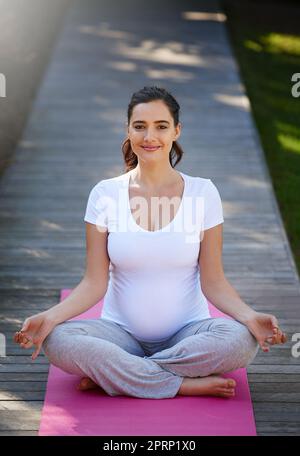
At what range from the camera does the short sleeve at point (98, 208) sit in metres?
3.47

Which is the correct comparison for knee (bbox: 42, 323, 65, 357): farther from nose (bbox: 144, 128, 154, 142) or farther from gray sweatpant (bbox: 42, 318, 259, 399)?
nose (bbox: 144, 128, 154, 142)

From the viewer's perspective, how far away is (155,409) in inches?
128

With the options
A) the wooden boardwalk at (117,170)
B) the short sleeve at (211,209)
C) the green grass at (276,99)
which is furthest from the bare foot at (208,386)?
the green grass at (276,99)

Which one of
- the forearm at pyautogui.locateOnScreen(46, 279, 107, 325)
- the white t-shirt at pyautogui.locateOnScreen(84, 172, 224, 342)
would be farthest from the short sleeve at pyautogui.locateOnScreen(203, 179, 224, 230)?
the forearm at pyautogui.locateOnScreen(46, 279, 107, 325)

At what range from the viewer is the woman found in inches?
131

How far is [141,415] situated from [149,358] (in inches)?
10.0

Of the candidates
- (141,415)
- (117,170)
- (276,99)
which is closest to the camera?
(141,415)

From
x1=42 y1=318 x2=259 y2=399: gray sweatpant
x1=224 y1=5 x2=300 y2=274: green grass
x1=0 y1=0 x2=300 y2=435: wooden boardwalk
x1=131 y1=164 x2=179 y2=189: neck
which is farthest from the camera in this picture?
x1=224 y1=5 x2=300 y2=274: green grass

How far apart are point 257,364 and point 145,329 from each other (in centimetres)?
51

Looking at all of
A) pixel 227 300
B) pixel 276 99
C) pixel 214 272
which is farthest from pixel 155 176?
pixel 276 99

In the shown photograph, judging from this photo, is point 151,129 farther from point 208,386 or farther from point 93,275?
point 208,386

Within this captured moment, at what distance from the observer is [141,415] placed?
10.5 ft

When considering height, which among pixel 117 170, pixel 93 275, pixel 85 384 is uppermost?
pixel 93 275

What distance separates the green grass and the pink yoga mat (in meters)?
1.76
